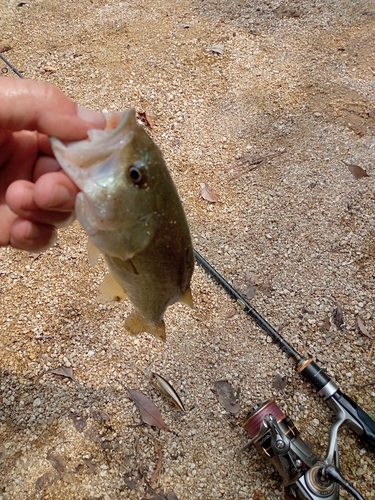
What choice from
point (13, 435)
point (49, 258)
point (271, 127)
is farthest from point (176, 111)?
point (13, 435)

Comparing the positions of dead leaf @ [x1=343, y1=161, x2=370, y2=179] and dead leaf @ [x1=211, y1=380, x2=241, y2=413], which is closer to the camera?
dead leaf @ [x1=211, y1=380, x2=241, y2=413]

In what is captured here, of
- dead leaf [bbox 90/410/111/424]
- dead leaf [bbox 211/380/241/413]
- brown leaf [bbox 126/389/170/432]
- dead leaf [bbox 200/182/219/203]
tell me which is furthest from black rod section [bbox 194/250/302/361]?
dead leaf [bbox 90/410/111/424]

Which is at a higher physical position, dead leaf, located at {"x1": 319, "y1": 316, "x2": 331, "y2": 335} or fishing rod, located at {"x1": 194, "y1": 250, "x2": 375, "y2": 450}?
fishing rod, located at {"x1": 194, "y1": 250, "x2": 375, "y2": 450}

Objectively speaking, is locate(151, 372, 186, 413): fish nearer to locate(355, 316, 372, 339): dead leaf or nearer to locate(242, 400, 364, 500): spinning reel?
locate(242, 400, 364, 500): spinning reel

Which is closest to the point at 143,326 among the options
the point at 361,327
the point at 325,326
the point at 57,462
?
the point at 57,462

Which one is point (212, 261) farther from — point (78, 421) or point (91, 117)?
point (91, 117)

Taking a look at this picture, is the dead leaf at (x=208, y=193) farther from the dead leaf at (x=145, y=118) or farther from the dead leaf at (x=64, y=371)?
the dead leaf at (x=64, y=371)

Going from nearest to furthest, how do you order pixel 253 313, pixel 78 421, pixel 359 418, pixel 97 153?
pixel 97 153 < pixel 359 418 < pixel 78 421 < pixel 253 313
